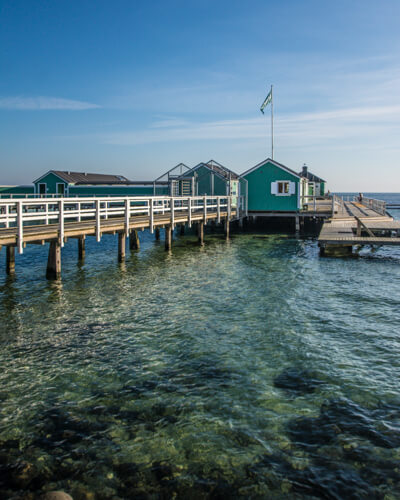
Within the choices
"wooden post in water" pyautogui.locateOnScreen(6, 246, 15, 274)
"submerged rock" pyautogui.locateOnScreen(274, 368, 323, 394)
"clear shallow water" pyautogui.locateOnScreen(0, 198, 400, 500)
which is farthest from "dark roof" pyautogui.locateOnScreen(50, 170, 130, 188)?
"submerged rock" pyautogui.locateOnScreen(274, 368, 323, 394)

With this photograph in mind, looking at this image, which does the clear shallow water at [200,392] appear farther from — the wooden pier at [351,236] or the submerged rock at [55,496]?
the wooden pier at [351,236]

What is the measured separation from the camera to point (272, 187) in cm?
3562

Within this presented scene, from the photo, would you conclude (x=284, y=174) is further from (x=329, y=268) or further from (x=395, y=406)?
(x=395, y=406)

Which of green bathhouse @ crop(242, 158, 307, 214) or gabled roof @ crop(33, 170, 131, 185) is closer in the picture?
green bathhouse @ crop(242, 158, 307, 214)

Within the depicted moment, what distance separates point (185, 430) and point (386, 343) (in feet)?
18.3

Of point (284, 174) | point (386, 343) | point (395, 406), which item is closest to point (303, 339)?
point (386, 343)

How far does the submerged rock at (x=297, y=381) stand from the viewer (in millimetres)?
7242

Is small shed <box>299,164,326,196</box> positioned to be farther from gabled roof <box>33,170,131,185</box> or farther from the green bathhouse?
gabled roof <box>33,170,131,185</box>

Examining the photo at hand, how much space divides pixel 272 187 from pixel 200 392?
30126 millimetres

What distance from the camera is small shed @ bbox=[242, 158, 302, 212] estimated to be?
35062mm

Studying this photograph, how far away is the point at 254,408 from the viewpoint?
6.62m

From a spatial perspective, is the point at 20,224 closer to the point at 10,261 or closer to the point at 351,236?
the point at 10,261

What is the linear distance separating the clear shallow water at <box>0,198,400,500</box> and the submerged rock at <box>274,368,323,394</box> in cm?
4

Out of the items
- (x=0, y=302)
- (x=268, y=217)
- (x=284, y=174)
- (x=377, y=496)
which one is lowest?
(x=377, y=496)
